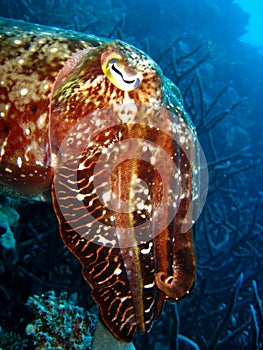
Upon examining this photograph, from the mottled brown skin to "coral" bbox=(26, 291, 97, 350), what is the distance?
4.60ft

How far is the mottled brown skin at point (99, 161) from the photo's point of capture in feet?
4.96

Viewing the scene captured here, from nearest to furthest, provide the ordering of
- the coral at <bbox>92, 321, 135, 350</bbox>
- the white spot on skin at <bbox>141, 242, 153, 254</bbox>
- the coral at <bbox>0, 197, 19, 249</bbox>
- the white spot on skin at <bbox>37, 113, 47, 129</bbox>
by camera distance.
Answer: the white spot on skin at <bbox>141, 242, 153, 254</bbox>, the white spot on skin at <bbox>37, 113, 47, 129</bbox>, the coral at <bbox>92, 321, 135, 350</bbox>, the coral at <bbox>0, 197, 19, 249</bbox>

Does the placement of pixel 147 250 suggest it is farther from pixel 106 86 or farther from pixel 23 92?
pixel 23 92

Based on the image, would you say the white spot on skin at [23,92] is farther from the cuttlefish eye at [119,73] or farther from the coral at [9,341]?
the coral at [9,341]

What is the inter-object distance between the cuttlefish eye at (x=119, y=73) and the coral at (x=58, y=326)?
235 cm

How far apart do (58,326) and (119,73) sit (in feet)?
8.05

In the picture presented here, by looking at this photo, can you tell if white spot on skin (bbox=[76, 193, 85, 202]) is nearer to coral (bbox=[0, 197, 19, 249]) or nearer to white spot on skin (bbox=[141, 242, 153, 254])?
white spot on skin (bbox=[141, 242, 153, 254])

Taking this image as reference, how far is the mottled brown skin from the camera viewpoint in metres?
1.51

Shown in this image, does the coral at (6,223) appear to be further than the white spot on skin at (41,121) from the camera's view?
Yes

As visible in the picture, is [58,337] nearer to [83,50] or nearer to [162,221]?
[162,221]

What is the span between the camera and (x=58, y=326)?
110 inches

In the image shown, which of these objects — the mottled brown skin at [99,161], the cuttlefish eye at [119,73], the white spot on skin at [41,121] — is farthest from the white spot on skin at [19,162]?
the cuttlefish eye at [119,73]

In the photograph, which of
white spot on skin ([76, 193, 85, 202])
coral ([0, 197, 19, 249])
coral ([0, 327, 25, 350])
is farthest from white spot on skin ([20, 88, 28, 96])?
coral ([0, 327, 25, 350])

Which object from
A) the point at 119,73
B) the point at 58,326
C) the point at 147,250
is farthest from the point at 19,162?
the point at 58,326
